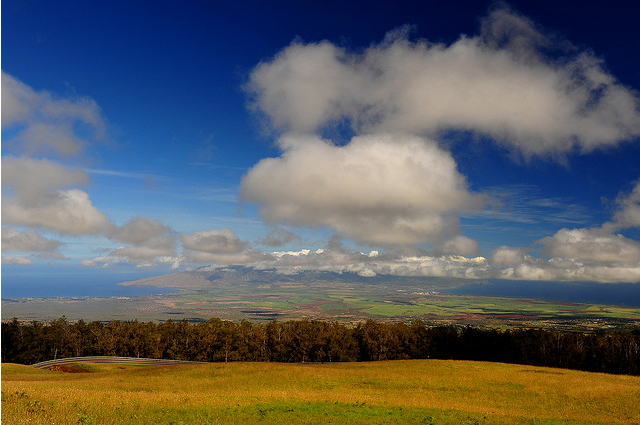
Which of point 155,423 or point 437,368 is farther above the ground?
point 155,423

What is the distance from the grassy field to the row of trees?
1212 inches

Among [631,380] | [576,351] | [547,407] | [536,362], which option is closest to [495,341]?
[536,362]

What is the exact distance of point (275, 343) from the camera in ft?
331

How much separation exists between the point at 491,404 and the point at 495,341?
6454 centimetres

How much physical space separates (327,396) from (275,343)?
223 feet

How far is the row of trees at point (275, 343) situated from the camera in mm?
94438

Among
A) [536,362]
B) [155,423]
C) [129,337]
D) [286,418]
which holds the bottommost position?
[536,362]

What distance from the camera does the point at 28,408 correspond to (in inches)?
844

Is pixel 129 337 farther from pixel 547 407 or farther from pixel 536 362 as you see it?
pixel 536 362

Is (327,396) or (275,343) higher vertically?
(327,396)

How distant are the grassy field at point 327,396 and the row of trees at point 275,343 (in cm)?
3078

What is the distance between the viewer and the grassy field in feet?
80.1

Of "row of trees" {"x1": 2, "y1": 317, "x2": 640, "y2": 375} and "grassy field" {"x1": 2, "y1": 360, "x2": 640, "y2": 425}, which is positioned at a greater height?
"grassy field" {"x1": 2, "y1": 360, "x2": 640, "y2": 425}

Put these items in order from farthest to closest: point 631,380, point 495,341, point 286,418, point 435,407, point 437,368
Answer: point 495,341 < point 437,368 < point 631,380 < point 435,407 < point 286,418
